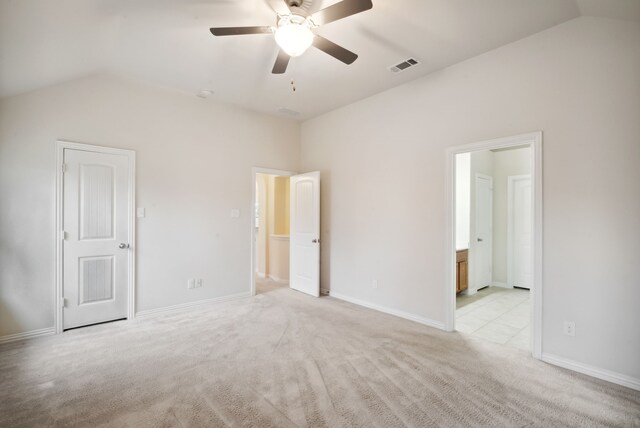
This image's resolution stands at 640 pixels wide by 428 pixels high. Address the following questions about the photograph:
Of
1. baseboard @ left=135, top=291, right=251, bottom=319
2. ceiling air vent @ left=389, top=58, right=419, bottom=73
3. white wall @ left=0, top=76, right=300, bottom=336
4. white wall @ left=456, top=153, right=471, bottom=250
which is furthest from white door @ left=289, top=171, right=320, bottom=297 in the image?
white wall @ left=456, top=153, right=471, bottom=250

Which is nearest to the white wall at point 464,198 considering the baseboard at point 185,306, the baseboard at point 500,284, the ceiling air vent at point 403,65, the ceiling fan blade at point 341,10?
the baseboard at point 500,284

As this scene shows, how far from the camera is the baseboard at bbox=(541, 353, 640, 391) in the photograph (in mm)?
2320

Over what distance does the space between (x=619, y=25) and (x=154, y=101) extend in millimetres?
4830

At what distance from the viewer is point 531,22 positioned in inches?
103

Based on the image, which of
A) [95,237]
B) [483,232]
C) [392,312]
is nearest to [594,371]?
[392,312]

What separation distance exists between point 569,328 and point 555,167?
1416 millimetres

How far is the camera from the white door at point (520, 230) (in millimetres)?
5508

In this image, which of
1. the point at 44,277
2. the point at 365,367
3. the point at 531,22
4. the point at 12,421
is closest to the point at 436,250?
the point at 365,367

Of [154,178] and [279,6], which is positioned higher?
[279,6]

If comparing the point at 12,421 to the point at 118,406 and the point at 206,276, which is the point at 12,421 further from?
the point at 206,276

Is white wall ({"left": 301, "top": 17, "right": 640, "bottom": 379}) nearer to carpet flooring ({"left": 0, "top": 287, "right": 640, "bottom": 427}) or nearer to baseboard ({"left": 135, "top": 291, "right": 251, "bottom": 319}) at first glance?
carpet flooring ({"left": 0, "top": 287, "right": 640, "bottom": 427})

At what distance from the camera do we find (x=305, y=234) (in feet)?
16.7

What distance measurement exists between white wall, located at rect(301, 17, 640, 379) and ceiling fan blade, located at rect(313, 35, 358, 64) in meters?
1.60

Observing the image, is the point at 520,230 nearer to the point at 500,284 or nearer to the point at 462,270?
the point at 500,284
